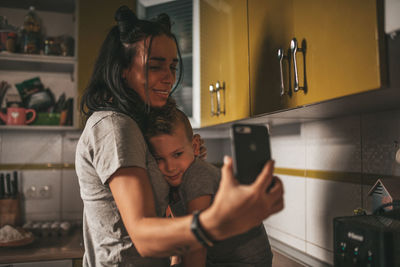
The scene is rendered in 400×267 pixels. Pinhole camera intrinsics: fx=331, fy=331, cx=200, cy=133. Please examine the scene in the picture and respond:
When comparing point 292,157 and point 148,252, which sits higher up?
point 292,157

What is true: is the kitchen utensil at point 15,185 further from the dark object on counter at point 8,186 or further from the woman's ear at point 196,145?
the woman's ear at point 196,145

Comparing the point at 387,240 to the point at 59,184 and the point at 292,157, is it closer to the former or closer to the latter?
the point at 292,157

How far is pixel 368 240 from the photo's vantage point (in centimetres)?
79

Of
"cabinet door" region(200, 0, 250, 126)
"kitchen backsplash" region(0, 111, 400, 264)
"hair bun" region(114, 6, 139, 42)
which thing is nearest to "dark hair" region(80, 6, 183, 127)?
"hair bun" region(114, 6, 139, 42)

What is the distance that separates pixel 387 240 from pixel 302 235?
0.80 meters

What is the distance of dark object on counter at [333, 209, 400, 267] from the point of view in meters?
0.76

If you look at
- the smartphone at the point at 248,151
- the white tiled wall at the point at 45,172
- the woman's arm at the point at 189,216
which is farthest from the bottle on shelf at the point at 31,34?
the smartphone at the point at 248,151

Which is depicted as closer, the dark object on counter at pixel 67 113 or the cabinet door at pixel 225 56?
the cabinet door at pixel 225 56

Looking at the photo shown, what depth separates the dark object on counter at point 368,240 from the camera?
29.9 inches

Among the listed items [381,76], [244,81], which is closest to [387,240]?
[381,76]

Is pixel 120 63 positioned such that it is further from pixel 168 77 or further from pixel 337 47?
pixel 337 47

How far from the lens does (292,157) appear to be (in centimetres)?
163

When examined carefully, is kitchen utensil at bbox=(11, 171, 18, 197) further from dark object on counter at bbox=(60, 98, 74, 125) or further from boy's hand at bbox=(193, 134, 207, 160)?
boy's hand at bbox=(193, 134, 207, 160)

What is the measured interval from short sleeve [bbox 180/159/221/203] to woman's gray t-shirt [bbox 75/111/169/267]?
14 centimetres
